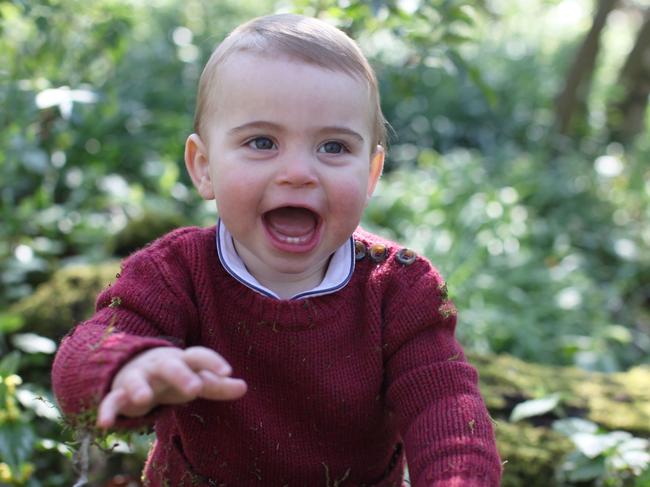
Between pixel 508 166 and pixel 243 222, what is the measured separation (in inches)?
184

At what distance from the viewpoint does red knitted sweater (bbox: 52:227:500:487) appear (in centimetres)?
183

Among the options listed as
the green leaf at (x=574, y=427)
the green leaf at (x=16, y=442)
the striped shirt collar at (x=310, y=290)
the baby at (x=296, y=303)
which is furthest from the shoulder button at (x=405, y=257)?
the green leaf at (x=16, y=442)

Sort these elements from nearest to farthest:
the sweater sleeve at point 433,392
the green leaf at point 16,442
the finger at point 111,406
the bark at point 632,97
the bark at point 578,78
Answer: the finger at point 111,406 < the sweater sleeve at point 433,392 < the green leaf at point 16,442 < the bark at point 578,78 < the bark at point 632,97

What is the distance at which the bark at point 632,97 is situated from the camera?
25.7 ft

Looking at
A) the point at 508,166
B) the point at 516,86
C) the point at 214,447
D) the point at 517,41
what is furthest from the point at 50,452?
the point at 517,41

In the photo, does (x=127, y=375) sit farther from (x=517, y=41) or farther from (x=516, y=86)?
(x=517, y=41)

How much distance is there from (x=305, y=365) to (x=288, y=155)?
487 millimetres

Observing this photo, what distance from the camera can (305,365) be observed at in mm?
1896

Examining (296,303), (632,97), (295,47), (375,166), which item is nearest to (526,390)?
(375,166)

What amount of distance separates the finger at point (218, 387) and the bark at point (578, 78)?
6304 millimetres

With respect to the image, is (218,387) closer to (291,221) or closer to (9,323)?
(291,221)

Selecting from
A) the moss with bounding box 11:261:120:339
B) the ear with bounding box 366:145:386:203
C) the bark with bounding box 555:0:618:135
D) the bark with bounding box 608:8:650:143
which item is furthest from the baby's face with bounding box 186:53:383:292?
the bark with bounding box 608:8:650:143

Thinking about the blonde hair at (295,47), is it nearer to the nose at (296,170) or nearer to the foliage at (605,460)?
the nose at (296,170)

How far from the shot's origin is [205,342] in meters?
1.90
